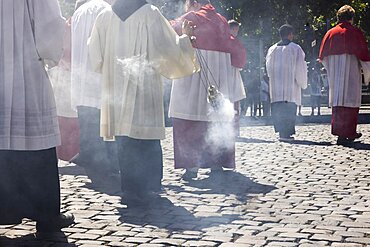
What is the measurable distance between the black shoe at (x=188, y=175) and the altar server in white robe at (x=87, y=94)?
693 millimetres

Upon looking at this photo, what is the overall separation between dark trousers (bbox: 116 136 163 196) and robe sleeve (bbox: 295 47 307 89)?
21.9 ft

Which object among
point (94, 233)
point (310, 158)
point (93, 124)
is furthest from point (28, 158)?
point (310, 158)

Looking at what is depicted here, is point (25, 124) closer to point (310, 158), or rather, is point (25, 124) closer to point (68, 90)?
point (68, 90)

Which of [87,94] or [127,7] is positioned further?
[87,94]

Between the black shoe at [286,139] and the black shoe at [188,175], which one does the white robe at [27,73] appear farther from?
the black shoe at [286,139]

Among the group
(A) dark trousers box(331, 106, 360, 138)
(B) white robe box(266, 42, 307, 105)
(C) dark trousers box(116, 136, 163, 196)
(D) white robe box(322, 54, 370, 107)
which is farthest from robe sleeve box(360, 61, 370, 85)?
(C) dark trousers box(116, 136, 163, 196)

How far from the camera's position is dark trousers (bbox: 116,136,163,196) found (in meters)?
6.69

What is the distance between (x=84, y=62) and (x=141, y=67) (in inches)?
73.3

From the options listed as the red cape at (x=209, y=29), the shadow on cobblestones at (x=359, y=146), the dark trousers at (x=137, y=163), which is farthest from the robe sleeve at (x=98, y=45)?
the shadow on cobblestones at (x=359, y=146)

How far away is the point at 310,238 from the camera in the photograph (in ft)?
16.9

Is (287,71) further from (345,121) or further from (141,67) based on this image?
(141,67)

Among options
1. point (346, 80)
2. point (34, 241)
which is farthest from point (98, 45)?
point (346, 80)

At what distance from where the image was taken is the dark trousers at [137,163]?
6.69m

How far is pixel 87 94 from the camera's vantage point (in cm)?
834
